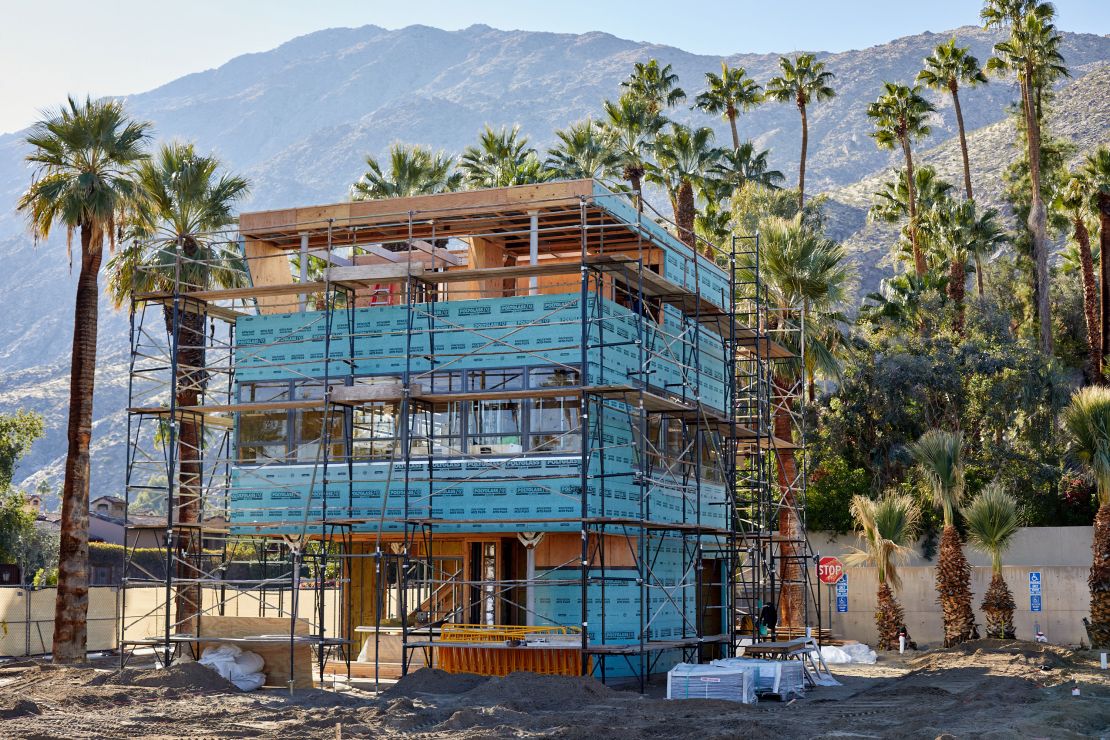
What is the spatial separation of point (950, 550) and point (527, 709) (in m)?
16.1

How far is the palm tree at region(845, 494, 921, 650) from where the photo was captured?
111ft

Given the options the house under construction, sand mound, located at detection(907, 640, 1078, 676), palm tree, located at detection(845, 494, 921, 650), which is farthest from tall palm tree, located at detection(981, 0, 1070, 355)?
the house under construction

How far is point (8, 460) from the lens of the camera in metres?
43.7

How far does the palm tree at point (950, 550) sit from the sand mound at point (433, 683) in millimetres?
14144

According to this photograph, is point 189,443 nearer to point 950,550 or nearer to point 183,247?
point 183,247

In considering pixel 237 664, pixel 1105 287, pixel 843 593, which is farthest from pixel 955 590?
pixel 1105 287

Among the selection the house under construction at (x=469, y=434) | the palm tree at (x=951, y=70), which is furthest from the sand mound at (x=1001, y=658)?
the palm tree at (x=951, y=70)

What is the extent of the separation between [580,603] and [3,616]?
16.1 m

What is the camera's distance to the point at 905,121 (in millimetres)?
57062

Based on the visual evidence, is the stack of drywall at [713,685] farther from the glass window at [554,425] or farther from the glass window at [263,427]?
the glass window at [263,427]

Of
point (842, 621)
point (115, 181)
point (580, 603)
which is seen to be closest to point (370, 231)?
point (115, 181)

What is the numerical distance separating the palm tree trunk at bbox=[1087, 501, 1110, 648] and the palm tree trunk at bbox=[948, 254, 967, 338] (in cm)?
1914

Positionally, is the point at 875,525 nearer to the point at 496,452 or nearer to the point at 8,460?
the point at 496,452

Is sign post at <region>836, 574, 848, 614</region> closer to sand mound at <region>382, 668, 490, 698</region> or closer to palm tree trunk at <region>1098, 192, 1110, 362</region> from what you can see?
sand mound at <region>382, 668, 490, 698</region>
